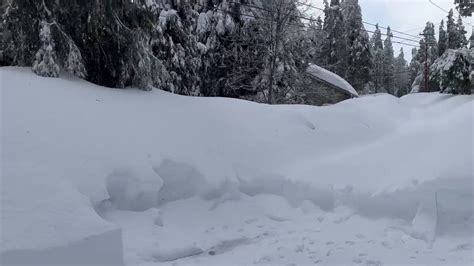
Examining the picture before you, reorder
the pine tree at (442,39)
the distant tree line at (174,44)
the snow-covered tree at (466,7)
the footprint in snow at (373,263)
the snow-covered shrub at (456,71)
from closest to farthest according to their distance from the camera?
the footprint in snow at (373,263)
the distant tree line at (174,44)
the snow-covered shrub at (456,71)
the snow-covered tree at (466,7)
the pine tree at (442,39)

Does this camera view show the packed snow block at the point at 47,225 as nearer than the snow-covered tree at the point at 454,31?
Yes

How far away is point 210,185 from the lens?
5.54 m

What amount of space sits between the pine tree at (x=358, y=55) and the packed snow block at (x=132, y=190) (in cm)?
3896

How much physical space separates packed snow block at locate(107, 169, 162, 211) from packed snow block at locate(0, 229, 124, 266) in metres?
0.95

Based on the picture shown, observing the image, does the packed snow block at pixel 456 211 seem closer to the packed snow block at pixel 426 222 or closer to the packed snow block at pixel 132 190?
the packed snow block at pixel 426 222

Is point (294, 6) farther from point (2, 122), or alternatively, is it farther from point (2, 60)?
point (2, 122)

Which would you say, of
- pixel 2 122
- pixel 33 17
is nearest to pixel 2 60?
pixel 33 17

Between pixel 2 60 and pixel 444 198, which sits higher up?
pixel 2 60

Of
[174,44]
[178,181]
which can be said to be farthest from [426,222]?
[174,44]

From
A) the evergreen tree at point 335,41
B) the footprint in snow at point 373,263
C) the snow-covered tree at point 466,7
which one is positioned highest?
the evergreen tree at point 335,41

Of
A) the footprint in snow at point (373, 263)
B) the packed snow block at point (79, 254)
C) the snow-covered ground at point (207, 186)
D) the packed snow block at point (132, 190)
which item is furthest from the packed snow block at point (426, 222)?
the packed snow block at point (79, 254)

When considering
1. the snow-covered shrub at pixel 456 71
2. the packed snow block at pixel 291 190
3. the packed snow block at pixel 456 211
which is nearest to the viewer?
the packed snow block at pixel 456 211

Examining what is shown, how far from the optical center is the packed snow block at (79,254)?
3.18 meters

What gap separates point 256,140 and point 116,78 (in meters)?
2.59
